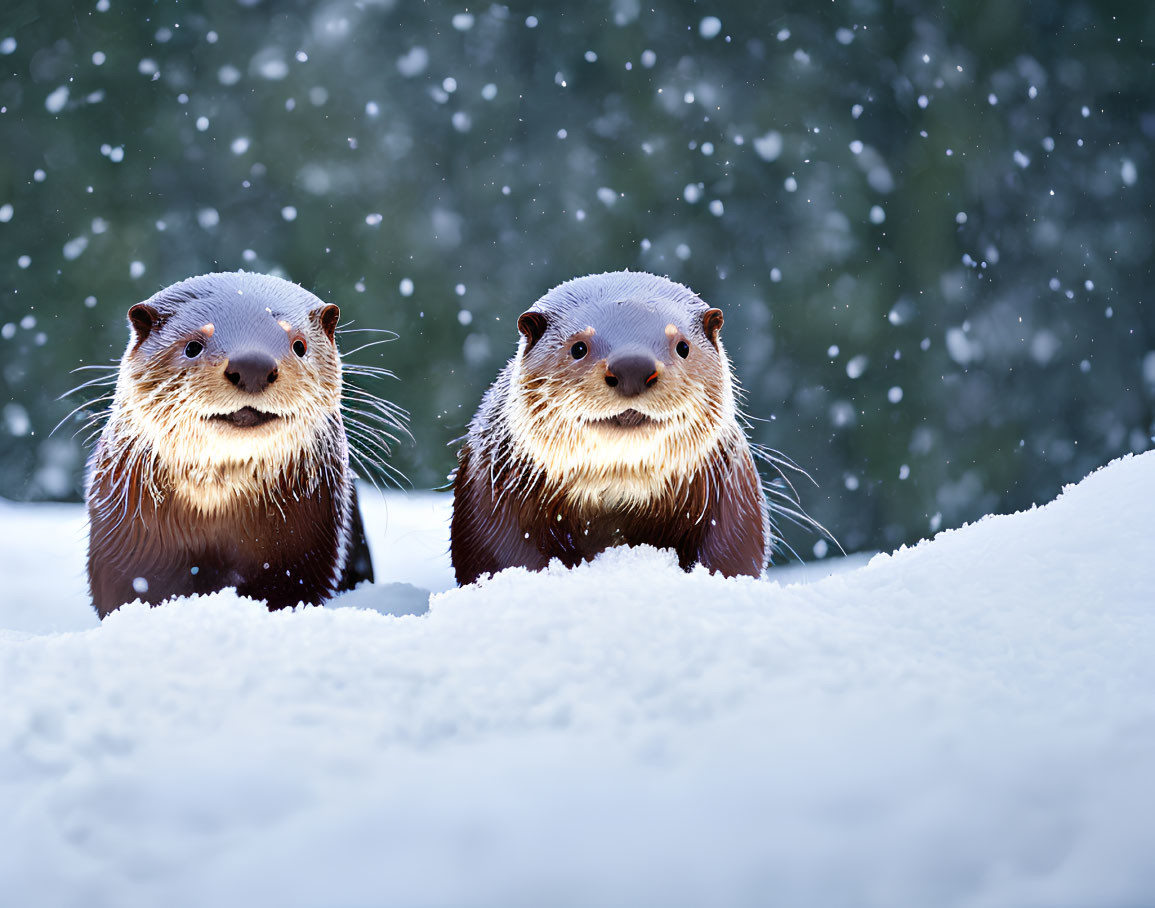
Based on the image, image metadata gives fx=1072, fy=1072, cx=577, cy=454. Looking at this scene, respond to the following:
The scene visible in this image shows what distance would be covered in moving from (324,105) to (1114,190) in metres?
3.16

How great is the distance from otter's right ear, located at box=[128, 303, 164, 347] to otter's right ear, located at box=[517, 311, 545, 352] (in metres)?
0.73

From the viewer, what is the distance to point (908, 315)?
417 centimetres

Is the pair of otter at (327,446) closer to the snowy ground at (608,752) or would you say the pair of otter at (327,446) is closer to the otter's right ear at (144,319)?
the otter's right ear at (144,319)

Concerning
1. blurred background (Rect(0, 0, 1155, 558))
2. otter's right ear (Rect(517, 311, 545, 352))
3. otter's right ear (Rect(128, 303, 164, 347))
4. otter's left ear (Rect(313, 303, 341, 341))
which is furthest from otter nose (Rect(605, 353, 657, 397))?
blurred background (Rect(0, 0, 1155, 558))

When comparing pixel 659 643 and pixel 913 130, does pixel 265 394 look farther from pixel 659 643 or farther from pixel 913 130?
pixel 913 130

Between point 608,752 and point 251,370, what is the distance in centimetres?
119

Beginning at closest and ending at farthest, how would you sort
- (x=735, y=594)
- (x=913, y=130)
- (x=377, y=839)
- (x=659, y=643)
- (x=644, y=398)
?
(x=377, y=839) < (x=659, y=643) < (x=735, y=594) < (x=644, y=398) < (x=913, y=130)

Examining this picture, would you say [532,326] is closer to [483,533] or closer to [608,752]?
[483,533]

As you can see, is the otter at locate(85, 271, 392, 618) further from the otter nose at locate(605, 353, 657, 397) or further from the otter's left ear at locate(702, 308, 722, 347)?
the otter's left ear at locate(702, 308, 722, 347)

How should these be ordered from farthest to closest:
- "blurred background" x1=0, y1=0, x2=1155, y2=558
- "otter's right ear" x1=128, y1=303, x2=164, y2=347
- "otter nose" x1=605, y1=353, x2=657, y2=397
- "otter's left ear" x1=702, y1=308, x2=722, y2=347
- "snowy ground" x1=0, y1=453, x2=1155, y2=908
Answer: "blurred background" x1=0, y1=0, x2=1155, y2=558 → "otter's left ear" x1=702, y1=308, x2=722, y2=347 → "otter's right ear" x1=128, y1=303, x2=164, y2=347 → "otter nose" x1=605, y1=353, x2=657, y2=397 → "snowy ground" x1=0, y1=453, x2=1155, y2=908

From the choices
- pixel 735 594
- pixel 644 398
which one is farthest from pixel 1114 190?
pixel 735 594

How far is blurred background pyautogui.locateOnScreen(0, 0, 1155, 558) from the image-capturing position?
3861 millimetres

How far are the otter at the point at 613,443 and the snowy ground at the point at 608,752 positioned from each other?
59cm

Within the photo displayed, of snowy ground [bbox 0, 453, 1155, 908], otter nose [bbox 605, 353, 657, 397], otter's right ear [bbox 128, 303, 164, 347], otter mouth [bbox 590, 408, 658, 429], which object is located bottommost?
snowy ground [bbox 0, 453, 1155, 908]
